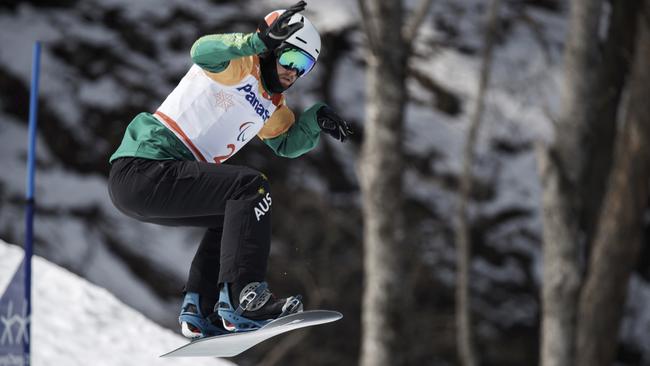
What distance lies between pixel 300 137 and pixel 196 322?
0.94 m

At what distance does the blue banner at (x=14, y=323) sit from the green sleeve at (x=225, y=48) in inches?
48.8

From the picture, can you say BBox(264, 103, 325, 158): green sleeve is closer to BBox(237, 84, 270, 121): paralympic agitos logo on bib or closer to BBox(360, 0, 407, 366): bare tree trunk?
BBox(237, 84, 270, 121): paralympic agitos logo on bib

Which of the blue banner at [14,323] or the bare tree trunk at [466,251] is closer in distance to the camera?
the blue banner at [14,323]

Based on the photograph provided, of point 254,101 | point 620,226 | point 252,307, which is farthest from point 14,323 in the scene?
point 620,226

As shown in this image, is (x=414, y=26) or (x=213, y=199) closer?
(x=213, y=199)

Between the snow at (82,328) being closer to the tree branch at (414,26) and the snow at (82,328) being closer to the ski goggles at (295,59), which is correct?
the ski goggles at (295,59)

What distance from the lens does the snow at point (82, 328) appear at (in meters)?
6.32

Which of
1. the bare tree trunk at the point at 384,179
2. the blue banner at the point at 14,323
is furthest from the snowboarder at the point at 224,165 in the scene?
the bare tree trunk at the point at 384,179

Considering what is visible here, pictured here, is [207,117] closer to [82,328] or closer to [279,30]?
[279,30]

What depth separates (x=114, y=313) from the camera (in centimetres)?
703

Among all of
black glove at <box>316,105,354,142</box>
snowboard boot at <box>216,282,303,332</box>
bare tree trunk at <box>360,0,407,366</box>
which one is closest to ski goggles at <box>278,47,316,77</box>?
black glove at <box>316,105,354,142</box>

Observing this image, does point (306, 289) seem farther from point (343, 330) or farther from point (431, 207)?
point (431, 207)

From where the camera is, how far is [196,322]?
439 cm

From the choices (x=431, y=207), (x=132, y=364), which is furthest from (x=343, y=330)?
(x=132, y=364)
